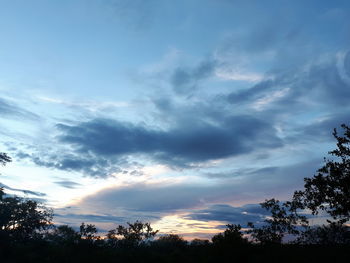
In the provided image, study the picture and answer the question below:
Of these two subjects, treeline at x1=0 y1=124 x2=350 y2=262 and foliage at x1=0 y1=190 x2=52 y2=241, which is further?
foliage at x1=0 y1=190 x2=52 y2=241

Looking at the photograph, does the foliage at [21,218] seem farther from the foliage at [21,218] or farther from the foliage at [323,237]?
the foliage at [323,237]

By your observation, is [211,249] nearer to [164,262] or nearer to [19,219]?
[164,262]

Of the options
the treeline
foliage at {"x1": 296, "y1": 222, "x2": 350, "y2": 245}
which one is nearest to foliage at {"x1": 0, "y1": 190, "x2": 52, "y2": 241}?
the treeline

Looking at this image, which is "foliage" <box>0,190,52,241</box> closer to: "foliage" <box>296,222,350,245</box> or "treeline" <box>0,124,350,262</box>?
"treeline" <box>0,124,350,262</box>

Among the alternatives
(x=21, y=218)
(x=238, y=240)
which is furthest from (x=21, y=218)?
(x=238, y=240)

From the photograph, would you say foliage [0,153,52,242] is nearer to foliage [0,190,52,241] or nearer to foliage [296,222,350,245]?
foliage [0,190,52,241]

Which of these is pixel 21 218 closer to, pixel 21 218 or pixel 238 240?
pixel 21 218

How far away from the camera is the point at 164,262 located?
36250 mm

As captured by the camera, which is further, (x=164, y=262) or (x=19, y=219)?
(x=19, y=219)

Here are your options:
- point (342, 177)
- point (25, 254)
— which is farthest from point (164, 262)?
point (342, 177)

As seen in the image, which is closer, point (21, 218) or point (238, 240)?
point (238, 240)

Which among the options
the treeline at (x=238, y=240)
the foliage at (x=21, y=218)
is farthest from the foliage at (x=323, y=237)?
the foliage at (x=21, y=218)

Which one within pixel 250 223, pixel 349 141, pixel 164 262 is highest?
pixel 349 141

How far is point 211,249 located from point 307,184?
1106 centimetres
